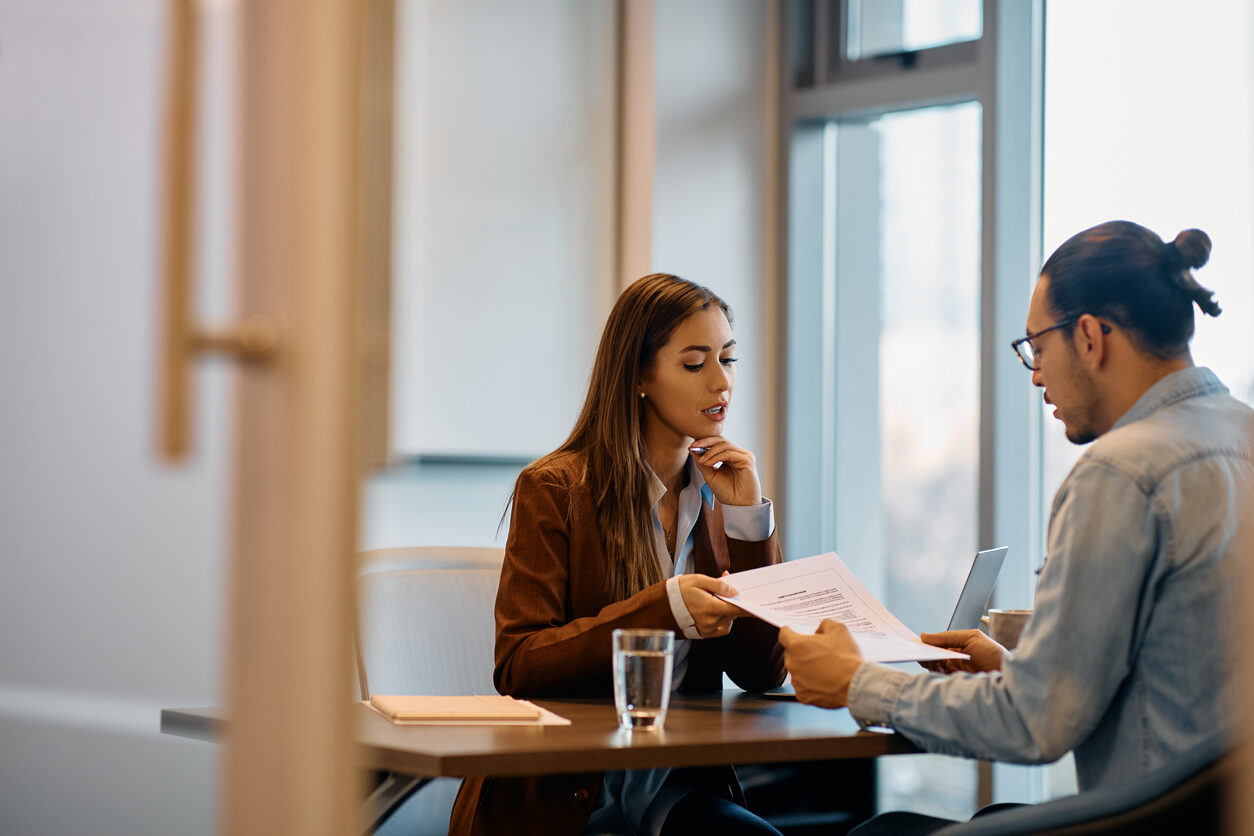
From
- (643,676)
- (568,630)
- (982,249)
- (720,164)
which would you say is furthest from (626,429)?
(720,164)

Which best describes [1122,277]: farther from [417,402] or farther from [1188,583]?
[417,402]

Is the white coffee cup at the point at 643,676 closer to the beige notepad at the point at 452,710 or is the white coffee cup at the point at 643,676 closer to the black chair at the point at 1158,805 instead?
the beige notepad at the point at 452,710

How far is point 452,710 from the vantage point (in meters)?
1.57

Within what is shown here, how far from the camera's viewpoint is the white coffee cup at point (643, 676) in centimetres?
153

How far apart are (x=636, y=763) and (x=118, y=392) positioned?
0.99m

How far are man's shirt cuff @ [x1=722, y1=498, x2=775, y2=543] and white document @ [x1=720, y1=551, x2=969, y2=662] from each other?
285 mm

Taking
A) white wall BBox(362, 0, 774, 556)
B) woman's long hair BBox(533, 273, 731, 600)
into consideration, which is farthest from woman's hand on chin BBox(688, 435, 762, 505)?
white wall BBox(362, 0, 774, 556)

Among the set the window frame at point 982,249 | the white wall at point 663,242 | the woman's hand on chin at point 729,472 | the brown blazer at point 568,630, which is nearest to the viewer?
the brown blazer at point 568,630

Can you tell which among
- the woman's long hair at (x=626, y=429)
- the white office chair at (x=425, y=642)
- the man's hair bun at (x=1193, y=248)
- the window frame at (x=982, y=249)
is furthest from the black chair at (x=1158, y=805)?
the window frame at (x=982, y=249)

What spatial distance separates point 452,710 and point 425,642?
0.74m

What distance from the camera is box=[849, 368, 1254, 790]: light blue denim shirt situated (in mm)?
1439

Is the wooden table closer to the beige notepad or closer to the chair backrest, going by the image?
the beige notepad

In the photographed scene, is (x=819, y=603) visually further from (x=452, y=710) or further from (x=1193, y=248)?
(x=1193, y=248)

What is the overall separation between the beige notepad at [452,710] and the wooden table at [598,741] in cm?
2
